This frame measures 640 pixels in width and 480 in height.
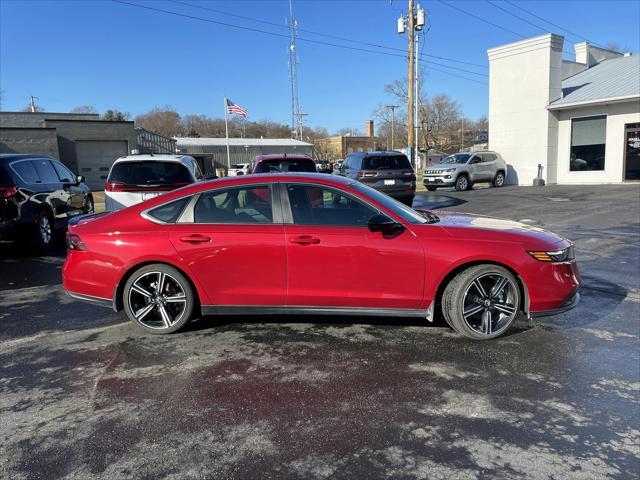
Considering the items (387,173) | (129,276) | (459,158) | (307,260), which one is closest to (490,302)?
(307,260)

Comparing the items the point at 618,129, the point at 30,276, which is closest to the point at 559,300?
the point at 30,276

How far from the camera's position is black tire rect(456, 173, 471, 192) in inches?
890

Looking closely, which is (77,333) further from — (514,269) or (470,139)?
(470,139)

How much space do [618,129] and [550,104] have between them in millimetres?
3233

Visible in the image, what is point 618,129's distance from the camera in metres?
21.7

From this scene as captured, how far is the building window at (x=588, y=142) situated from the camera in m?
22.5

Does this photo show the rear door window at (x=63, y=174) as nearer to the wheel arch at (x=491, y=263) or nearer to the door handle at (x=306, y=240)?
the door handle at (x=306, y=240)

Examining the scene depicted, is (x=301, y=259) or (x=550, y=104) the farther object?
(x=550, y=104)

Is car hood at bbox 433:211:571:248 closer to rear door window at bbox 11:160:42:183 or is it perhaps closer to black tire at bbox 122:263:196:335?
black tire at bbox 122:263:196:335

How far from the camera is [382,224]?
13.9 ft

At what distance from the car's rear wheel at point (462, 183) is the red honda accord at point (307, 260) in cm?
1866

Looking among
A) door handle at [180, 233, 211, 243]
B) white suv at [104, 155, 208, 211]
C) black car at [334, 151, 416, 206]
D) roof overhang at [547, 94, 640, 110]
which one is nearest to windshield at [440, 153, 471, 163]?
roof overhang at [547, 94, 640, 110]

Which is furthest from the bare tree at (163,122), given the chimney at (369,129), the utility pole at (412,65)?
the utility pole at (412,65)

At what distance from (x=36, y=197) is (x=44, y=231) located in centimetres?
74
